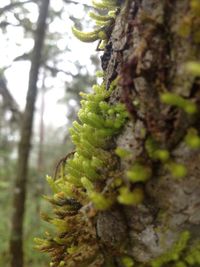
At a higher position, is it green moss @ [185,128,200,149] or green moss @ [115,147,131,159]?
green moss @ [115,147,131,159]

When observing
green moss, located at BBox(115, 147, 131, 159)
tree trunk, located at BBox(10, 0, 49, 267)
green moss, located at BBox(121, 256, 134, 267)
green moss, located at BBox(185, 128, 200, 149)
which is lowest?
green moss, located at BBox(121, 256, 134, 267)

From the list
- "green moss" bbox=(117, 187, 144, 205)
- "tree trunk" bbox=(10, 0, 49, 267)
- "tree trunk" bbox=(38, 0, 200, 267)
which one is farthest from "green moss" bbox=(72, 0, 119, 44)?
"tree trunk" bbox=(10, 0, 49, 267)

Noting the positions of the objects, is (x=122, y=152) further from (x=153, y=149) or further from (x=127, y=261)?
(x=127, y=261)

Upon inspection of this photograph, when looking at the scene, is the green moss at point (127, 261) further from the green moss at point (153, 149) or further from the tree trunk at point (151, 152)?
the green moss at point (153, 149)

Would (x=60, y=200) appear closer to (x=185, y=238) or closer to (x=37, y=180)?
(x=185, y=238)

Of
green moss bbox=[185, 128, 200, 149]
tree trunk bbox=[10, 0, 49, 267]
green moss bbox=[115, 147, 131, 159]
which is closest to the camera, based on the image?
green moss bbox=[185, 128, 200, 149]

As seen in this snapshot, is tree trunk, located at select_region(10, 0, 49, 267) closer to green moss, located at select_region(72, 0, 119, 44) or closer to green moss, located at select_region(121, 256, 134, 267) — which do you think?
green moss, located at select_region(72, 0, 119, 44)

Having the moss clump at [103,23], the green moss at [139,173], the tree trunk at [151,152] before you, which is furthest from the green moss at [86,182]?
the moss clump at [103,23]
